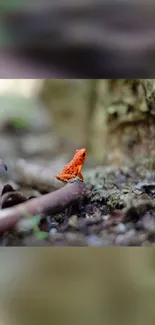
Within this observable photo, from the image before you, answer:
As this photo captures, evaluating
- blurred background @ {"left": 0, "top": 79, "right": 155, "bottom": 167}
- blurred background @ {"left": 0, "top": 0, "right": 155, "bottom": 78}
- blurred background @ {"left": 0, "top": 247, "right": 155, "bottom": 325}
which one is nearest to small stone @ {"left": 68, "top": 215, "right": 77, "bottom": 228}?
blurred background @ {"left": 0, "top": 247, "right": 155, "bottom": 325}

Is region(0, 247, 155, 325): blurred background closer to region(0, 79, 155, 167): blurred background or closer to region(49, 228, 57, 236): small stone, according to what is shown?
region(49, 228, 57, 236): small stone

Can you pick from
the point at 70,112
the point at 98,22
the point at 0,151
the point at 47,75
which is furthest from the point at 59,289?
the point at 98,22

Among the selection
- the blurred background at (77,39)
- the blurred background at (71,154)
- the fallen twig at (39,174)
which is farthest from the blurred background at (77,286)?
the blurred background at (77,39)

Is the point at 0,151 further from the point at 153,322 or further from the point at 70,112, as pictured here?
the point at 153,322

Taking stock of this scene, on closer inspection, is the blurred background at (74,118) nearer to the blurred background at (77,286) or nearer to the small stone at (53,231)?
the small stone at (53,231)

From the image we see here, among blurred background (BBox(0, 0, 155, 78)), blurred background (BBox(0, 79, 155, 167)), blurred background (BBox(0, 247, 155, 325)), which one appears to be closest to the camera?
blurred background (BBox(0, 247, 155, 325))

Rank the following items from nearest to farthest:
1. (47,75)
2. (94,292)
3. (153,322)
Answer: (153,322) → (94,292) → (47,75)

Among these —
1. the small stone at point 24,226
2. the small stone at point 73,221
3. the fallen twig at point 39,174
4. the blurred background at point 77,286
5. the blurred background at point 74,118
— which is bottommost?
the blurred background at point 77,286
